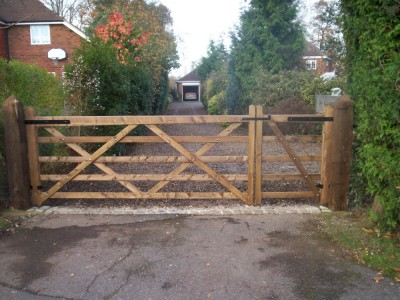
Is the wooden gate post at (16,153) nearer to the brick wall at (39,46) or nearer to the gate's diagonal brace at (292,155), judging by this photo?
the gate's diagonal brace at (292,155)

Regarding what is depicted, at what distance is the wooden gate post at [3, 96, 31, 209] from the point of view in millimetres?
5617

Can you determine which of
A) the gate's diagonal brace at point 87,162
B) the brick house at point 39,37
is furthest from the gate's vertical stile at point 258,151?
the brick house at point 39,37

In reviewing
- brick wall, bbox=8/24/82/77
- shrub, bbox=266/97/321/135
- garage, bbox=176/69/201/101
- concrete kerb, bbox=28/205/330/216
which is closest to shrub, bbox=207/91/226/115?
shrub, bbox=266/97/321/135

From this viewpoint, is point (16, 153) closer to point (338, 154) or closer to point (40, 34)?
point (338, 154)

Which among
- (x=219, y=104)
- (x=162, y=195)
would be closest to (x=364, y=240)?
(x=162, y=195)

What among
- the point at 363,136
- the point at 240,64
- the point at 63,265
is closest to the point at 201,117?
the point at 363,136

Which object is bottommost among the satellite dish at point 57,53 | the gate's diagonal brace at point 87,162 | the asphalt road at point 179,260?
the asphalt road at point 179,260

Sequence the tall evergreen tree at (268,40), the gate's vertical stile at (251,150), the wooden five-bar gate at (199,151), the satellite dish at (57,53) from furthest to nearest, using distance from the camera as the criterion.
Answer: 1. the satellite dish at (57,53)
2. the tall evergreen tree at (268,40)
3. the gate's vertical stile at (251,150)
4. the wooden five-bar gate at (199,151)

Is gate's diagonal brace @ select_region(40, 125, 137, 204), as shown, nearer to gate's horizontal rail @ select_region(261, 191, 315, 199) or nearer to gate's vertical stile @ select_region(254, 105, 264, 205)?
gate's vertical stile @ select_region(254, 105, 264, 205)

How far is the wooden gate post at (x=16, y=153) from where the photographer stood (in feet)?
18.4

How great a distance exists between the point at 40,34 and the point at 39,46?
33.5 inches

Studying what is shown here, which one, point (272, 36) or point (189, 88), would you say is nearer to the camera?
point (272, 36)

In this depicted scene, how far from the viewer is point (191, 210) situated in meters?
5.82

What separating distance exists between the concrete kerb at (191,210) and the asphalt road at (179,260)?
0.56 feet
